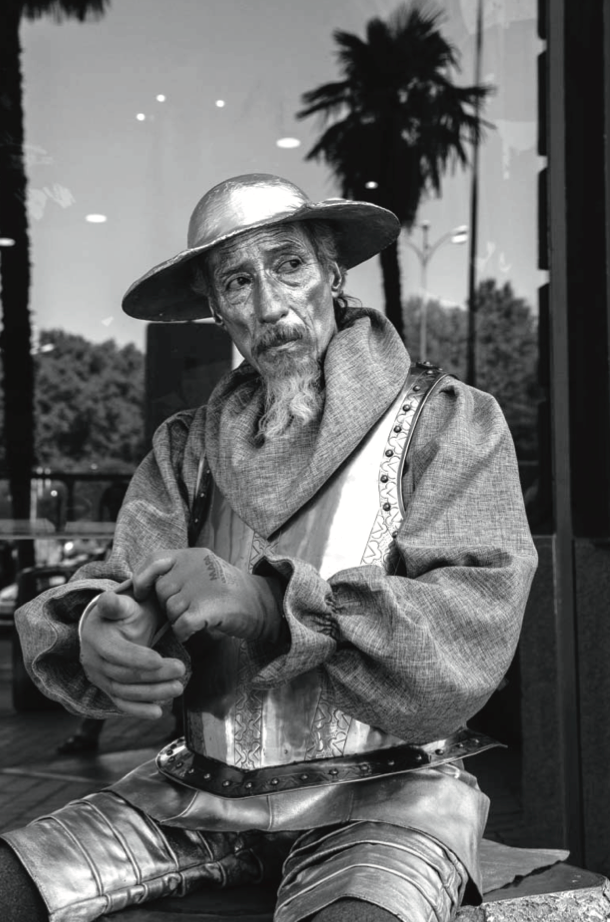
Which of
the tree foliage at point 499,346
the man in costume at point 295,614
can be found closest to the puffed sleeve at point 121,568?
the man in costume at point 295,614

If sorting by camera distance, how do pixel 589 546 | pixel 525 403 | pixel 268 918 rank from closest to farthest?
1. pixel 268 918
2. pixel 589 546
3. pixel 525 403

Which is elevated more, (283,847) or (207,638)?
(207,638)

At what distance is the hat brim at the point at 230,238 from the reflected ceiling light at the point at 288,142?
1.60m

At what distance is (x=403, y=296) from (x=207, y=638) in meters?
1.99

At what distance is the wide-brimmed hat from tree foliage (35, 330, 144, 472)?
4.80 feet

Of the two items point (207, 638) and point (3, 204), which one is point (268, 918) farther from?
point (3, 204)

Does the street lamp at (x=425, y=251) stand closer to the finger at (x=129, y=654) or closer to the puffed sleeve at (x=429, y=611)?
the puffed sleeve at (x=429, y=611)

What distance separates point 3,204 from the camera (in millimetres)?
3379

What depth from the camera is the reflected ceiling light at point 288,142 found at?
3438 mm

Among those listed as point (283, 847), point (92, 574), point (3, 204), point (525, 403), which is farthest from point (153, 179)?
point (283, 847)

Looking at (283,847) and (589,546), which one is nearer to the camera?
(283,847)

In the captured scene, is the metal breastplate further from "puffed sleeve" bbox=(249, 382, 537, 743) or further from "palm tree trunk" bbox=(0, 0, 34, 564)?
"palm tree trunk" bbox=(0, 0, 34, 564)

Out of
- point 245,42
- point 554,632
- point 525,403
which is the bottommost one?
point 554,632

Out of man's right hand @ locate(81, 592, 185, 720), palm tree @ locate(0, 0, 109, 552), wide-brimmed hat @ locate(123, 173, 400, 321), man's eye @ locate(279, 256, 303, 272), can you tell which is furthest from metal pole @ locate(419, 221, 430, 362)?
man's right hand @ locate(81, 592, 185, 720)
